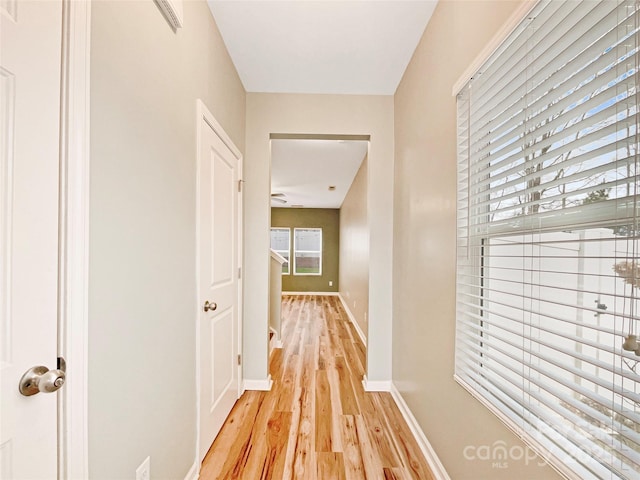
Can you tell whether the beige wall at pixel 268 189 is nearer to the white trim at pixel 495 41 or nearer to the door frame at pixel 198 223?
the door frame at pixel 198 223

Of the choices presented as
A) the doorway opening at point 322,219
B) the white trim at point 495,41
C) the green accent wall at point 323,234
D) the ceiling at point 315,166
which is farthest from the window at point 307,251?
the white trim at point 495,41

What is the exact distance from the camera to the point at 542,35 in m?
0.88

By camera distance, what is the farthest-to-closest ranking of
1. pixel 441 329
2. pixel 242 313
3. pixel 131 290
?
pixel 242 313
pixel 441 329
pixel 131 290

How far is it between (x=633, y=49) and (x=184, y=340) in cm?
180

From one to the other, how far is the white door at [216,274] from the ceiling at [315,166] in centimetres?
169

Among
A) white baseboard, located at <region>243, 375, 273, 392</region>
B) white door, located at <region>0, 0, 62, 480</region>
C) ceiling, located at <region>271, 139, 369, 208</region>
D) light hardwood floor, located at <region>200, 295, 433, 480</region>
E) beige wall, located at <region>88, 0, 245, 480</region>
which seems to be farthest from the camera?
ceiling, located at <region>271, 139, 369, 208</region>

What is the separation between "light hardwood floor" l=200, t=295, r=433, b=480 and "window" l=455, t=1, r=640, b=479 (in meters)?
0.93

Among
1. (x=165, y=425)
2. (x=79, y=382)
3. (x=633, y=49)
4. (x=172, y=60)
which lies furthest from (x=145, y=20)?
(x=165, y=425)

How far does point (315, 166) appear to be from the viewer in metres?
4.61

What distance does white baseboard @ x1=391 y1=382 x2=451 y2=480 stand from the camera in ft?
4.94

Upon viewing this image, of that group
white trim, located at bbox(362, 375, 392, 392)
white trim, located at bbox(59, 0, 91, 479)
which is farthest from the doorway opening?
white trim, located at bbox(59, 0, 91, 479)

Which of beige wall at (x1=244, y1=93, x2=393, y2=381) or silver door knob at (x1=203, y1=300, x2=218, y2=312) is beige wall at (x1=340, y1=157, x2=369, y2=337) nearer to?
beige wall at (x1=244, y1=93, x2=393, y2=381)

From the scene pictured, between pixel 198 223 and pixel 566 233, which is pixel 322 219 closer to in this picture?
pixel 198 223

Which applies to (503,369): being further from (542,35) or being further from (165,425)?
(165,425)
